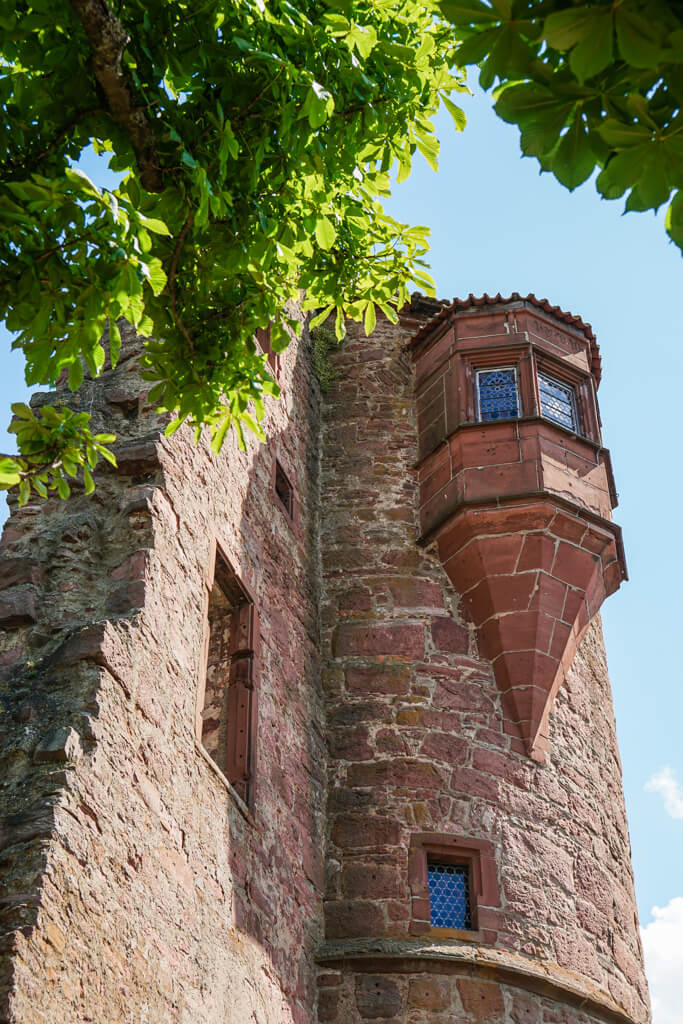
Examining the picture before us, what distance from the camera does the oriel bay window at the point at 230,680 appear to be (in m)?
8.78

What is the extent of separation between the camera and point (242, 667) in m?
9.18

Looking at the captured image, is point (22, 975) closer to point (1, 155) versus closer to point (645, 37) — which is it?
point (1, 155)

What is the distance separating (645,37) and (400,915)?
7525 millimetres

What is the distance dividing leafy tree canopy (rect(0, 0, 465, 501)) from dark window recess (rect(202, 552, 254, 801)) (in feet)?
11.0

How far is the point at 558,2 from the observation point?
360 cm

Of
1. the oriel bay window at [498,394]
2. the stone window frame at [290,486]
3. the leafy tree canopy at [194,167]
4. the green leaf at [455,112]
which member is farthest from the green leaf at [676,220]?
the oriel bay window at [498,394]

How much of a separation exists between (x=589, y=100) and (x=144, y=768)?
4.20 meters

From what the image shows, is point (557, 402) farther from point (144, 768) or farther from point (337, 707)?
point (144, 768)

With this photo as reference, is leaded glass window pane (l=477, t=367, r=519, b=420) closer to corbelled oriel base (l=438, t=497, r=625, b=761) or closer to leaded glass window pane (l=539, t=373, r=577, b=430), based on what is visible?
leaded glass window pane (l=539, t=373, r=577, b=430)

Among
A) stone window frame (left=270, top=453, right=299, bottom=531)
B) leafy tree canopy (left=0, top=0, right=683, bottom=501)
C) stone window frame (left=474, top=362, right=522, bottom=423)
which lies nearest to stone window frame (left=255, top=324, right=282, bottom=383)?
stone window frame (left=270, top=453, right=299, bottom=531)

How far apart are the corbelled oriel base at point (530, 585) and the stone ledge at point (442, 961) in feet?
5.95

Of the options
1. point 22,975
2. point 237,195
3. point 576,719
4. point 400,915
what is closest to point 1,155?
point 237,195

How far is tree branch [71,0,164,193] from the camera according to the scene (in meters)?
5.06

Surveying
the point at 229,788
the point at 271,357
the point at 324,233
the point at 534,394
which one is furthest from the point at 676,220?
the point at 271,357
